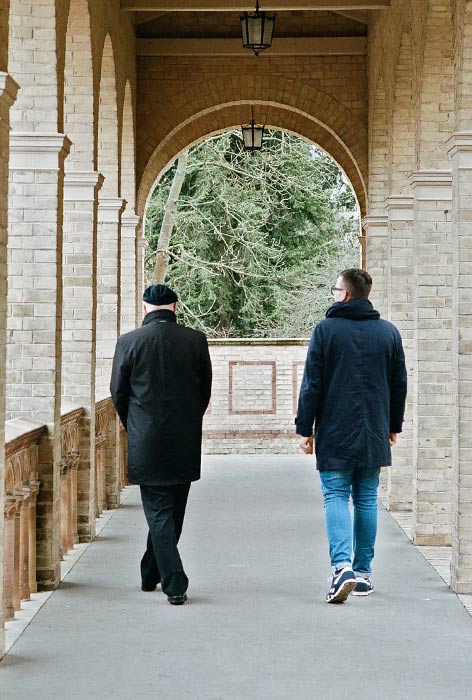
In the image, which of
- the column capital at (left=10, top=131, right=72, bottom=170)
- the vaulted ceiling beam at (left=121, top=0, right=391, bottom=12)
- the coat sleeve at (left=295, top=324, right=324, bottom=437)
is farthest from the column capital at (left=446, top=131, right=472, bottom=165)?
the vaulted ceiling beam at (left=121, top=0, right=391, bottom=12)

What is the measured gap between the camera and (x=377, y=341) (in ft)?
23.0

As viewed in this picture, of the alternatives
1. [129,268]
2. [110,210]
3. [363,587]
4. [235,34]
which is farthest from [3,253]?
[235,34]

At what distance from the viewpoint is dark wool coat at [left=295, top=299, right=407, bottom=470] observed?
6879 mm

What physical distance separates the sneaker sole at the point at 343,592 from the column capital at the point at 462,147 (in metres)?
2.75

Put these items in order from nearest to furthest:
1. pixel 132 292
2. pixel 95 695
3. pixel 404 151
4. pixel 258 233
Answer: pixel 95 695 → pixel 404 151 → pixel 132 292 → pixel 258 233

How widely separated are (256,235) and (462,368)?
2075cm

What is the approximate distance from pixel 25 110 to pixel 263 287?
69.0ft

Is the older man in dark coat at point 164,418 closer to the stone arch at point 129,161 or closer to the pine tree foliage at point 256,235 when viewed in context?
the stone arch at point 129,161

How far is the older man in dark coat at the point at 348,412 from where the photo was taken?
6879 millimetres

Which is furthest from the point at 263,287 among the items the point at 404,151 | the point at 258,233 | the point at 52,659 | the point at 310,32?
the point at 52,659

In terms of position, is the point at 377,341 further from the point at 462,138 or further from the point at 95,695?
the point at 95,695

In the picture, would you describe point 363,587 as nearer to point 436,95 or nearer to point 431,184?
point 431,184

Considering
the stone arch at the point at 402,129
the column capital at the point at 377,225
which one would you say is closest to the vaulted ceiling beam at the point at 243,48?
the column capital at the point at 377,225

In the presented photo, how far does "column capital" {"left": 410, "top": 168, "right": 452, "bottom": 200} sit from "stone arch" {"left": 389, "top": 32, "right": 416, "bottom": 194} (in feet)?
7.03
